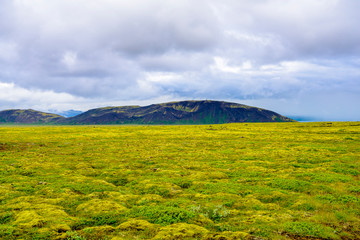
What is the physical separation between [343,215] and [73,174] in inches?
999

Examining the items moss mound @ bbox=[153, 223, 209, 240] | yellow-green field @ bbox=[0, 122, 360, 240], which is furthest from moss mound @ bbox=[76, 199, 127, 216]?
moss mound @ bbox=[153, 223, 209, 240]

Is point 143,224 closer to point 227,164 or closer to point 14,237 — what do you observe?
point 14,237

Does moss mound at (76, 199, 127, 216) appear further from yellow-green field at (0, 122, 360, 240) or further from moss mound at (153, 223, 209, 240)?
moss mound at (153, 223, 209, 240)

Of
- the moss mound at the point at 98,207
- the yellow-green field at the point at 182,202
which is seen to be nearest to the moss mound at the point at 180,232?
the yellow-green field at the point at 182,202

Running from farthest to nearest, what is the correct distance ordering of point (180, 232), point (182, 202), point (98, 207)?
point (182, 202)
point (98, 207)
point (180, 232)

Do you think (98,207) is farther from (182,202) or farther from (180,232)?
(180,232)

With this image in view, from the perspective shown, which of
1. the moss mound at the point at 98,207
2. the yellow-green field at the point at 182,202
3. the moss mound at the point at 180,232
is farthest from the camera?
the moss mound at the point at 98,207

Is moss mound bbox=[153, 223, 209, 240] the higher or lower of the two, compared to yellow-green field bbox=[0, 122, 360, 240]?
higher

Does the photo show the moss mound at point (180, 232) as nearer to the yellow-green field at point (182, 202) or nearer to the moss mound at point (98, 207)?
the yellow-green field at point (182, 202)

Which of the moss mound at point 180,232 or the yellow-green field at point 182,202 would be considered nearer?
the moss mound at point 180,232

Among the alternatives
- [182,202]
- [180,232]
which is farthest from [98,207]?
[180,232]

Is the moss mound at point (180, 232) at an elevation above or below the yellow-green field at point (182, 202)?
above

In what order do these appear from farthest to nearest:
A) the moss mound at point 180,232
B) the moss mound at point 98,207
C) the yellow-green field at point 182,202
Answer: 1. the moss mound at point 98,207
2. the yellow-green field at point 182,202
3. the moss mound at point 180,232

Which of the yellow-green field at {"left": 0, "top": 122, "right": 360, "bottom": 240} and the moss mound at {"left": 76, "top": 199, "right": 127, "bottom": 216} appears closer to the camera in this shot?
the yellow-green field at {"left": 0, "top": 122, "right": 360, "bottom": 240}
